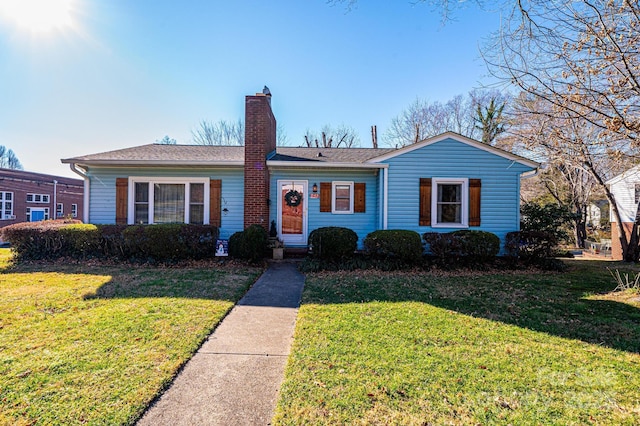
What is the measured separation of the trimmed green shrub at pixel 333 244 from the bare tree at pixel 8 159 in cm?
6081

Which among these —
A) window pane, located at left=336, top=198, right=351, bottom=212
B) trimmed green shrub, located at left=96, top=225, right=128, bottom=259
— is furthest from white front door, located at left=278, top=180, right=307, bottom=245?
trimmed green shrub, located at left=96, top=225, right=128, bottom=259

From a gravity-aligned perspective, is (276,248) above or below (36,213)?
below

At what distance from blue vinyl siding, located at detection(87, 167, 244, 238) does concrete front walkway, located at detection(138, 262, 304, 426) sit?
5.39 metres

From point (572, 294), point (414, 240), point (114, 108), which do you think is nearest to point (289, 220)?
point (414, 240)

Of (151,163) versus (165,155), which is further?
(165,155)

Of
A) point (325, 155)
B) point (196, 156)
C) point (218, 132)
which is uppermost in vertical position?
point (218, 132)

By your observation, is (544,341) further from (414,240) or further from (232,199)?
(232,199)

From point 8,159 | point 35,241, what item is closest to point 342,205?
point 35,241

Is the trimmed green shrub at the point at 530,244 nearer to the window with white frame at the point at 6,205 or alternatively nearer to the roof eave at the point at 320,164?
the roof eave at the point at 320,164

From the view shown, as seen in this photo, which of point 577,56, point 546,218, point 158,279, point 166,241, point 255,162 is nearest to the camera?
point 577,56

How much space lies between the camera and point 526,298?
18.0ft

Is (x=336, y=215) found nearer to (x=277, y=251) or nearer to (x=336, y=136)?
(x=277, y=251)

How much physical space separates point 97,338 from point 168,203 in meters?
6.85

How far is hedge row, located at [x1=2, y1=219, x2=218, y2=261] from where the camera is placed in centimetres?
806
